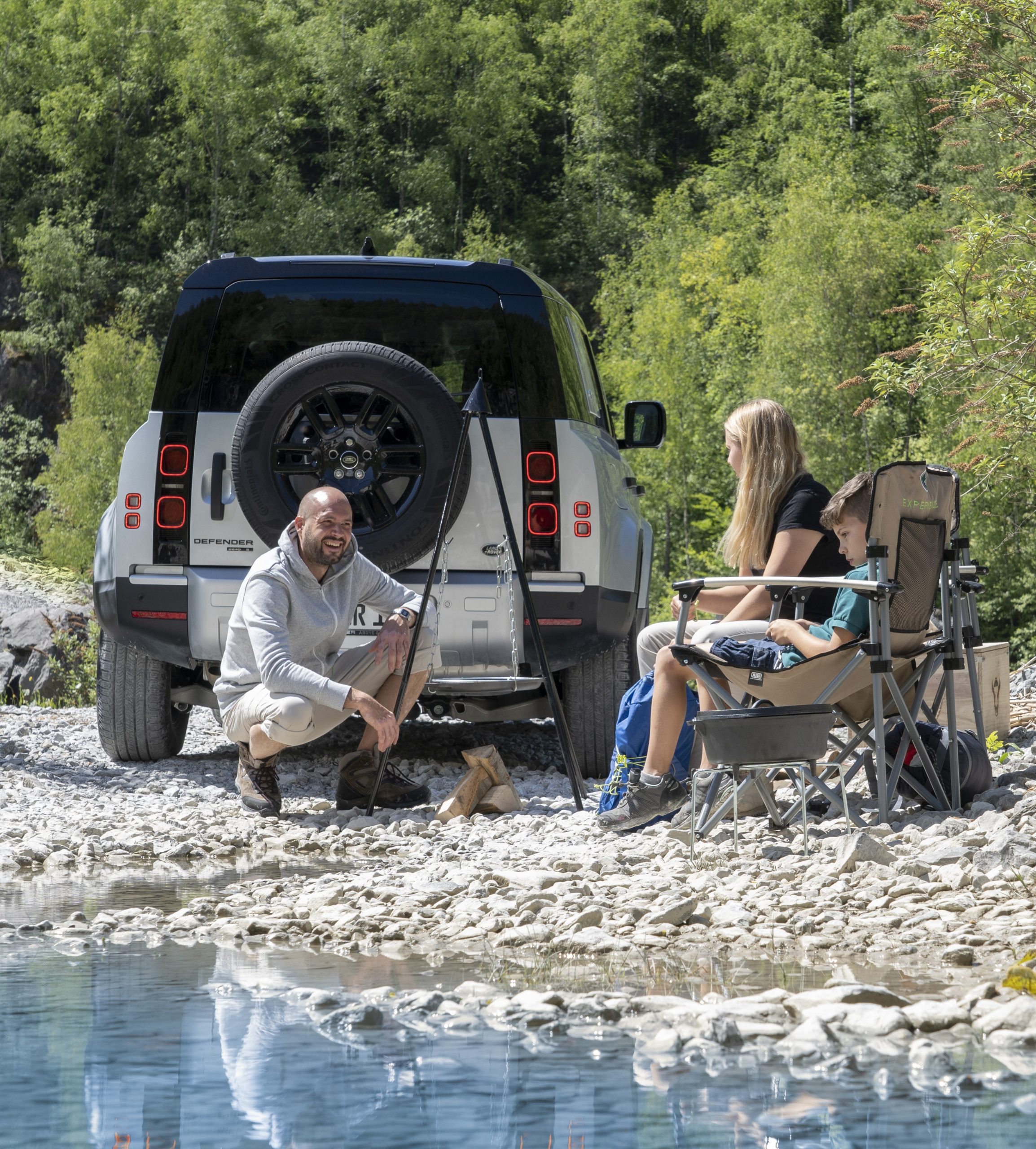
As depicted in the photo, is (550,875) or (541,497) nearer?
(550,875)

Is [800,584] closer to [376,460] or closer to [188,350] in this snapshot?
[376,460]

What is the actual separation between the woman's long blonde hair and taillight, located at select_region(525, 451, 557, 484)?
872 mm

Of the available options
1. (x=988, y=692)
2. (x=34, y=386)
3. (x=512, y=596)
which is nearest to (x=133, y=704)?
(x=512, y=596)

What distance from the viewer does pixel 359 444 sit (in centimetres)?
599

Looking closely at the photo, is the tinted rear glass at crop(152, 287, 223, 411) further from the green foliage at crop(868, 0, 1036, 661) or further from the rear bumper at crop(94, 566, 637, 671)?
the green foliage at crop(868, 0, 1036, 661)

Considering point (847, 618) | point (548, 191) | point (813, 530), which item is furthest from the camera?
point (548, 191)

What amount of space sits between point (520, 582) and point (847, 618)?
1.58 meters

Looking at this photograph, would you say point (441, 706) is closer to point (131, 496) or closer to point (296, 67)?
point (131, 496)

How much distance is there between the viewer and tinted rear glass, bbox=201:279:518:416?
6219mm

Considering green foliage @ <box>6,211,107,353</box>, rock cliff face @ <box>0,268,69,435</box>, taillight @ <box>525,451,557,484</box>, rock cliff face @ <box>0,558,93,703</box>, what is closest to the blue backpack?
taillight @ <box>525,451,557,484</box>

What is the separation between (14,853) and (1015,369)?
409 inches

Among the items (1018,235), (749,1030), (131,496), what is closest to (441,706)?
(131,496)

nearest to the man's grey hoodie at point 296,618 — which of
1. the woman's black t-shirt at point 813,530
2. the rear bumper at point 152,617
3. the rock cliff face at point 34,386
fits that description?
the rear bumper at point 152,617

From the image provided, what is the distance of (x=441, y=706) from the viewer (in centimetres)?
660
